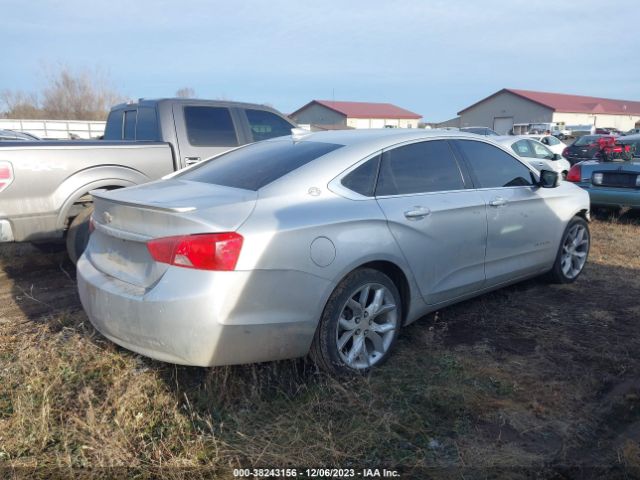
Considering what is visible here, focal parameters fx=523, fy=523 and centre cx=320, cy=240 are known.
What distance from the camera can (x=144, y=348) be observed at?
109 inches

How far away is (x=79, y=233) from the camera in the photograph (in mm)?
4895

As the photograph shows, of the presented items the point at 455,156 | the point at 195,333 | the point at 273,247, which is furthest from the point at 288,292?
the point at 455,156

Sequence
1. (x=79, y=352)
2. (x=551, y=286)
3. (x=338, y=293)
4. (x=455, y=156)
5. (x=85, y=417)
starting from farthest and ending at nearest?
(x=551, y=286), (x=455, y=156), (x=79, y=352), (x=338, y=293), (x=85, y=417)

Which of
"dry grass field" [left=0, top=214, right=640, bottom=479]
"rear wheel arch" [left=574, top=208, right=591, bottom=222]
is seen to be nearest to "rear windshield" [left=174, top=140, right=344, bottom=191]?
"dry grass field" [left=0, top=214, right=640, bottom=479]

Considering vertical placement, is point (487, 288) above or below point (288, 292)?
below

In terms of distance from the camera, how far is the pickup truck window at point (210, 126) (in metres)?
6.04

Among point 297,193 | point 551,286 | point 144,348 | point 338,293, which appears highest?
point 297,193

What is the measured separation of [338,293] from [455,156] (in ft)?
5.57

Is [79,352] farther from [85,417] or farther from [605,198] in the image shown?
[605,198]

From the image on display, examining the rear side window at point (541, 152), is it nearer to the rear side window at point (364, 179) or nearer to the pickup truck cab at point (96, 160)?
the pickup truck cab at point (96, 160)

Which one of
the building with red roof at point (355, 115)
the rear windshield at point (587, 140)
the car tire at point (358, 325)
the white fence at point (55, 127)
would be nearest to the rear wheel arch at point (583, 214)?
the car tire at point (358, 325)

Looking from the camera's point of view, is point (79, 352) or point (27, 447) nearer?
point (27, 447)

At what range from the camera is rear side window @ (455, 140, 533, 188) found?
4.18 meters

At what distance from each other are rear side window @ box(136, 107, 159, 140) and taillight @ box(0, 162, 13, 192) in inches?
71.4
